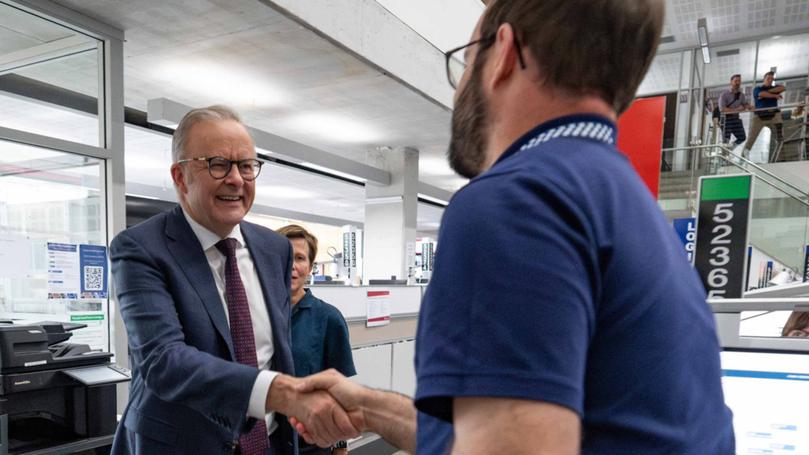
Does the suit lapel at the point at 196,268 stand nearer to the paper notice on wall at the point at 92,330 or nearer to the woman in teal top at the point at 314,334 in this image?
the woman in teal top at the point at 314,334

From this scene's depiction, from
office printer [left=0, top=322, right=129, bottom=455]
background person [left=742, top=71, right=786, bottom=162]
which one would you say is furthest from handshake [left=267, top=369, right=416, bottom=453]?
background person [left=742, top=71, right=786, bottom=162]

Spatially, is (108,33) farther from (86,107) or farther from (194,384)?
(194,384)

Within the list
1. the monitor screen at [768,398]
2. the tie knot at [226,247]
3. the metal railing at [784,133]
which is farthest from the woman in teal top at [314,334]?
the metal railing at [784,133]

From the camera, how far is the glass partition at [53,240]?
3.02m

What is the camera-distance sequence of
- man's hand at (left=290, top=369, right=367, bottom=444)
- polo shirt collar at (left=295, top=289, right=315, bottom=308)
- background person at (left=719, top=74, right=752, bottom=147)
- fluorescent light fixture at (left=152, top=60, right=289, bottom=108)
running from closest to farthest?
A: 1. man's hand at (left=290, top=369, right=367, bottom=444)
2. polo shirt collar at (left=295, top=289, right=315, bottom=308)
3. fluorescent light fixture at (left=152, top=60, right=289, bottom=108)
4. background person at (left=719, top=74, right=752, bottom=147)

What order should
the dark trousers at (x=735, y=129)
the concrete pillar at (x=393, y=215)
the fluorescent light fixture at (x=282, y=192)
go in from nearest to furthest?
the concrete pillar at (x=393, y=215)
the dark trousers at (x=735, y=129)
the fluorescent light fixture at (x=282, y=192)

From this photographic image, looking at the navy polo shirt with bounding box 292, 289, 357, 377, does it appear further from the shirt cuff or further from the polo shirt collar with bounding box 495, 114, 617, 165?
the polo shirt collar with bounding box 495, 114, 617, 165

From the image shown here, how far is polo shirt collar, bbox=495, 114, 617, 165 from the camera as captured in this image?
0.49 m

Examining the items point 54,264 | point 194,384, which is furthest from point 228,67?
point 194,384

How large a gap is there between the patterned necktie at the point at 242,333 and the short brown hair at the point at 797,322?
1217 mm

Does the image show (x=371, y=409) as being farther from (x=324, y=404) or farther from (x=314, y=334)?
(x=314, y=334)

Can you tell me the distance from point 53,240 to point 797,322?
3610 millimetres

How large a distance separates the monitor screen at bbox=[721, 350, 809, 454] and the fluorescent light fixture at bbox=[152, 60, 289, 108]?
4.88 m

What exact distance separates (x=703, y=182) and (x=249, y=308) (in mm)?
1370
